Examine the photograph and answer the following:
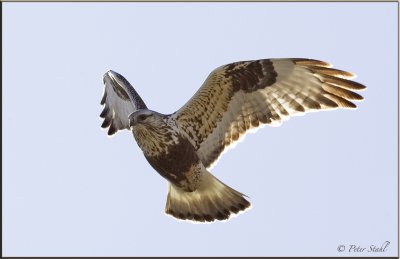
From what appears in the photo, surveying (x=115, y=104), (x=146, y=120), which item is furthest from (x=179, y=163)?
(x=115, y=104)

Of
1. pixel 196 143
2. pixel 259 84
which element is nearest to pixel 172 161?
pixel 196 143

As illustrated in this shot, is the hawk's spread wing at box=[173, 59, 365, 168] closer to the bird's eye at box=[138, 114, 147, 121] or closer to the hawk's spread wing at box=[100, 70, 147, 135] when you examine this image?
the bird's eye at box=[138, 114, 147, 121]

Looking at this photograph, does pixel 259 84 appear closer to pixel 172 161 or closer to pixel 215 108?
pixel 215 108

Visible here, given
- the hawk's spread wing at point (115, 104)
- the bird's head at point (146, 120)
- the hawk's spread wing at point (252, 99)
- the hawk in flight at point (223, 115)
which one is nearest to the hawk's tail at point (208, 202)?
the hawk in flight at point (223, 115)

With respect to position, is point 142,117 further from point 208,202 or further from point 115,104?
point 115,104

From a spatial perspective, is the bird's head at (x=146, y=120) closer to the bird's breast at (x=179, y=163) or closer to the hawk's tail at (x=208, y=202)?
the bird's breast at (x=179, y=163)

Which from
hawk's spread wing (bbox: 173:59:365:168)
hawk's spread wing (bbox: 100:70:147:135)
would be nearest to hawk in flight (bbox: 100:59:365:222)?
hawk's spread wing (bbox: 173:59:365:168)
